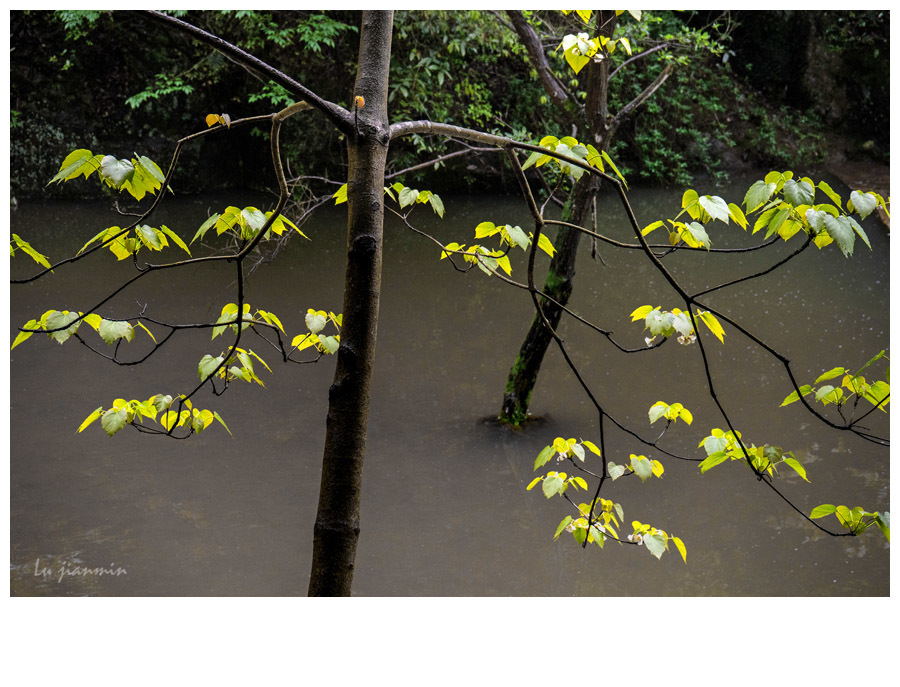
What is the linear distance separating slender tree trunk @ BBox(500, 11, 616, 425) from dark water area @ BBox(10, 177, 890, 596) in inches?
6.0

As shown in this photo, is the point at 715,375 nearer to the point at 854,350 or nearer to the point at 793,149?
the point at 854,350

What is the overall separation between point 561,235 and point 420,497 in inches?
39.6

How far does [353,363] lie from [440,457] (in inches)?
72.8

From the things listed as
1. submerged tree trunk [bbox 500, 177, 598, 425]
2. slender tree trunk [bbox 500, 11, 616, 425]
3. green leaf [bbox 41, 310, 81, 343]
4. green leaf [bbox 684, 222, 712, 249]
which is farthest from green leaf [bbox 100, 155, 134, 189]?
submerged tree trunk [bbox 500, 177, 598, 425]

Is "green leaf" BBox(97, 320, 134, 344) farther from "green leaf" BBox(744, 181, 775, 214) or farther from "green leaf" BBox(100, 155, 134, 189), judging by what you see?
"green leaf" BBox(744, 181, 775, 214)

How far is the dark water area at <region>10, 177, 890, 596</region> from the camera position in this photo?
2.03 metres

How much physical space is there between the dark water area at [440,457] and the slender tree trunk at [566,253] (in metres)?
0.15


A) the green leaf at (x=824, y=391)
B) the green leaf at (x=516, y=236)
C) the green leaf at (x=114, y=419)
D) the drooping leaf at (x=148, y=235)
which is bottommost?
the green leaf at (x=114, y=419)

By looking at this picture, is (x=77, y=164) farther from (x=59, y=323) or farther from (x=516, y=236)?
(x=516, y=236)

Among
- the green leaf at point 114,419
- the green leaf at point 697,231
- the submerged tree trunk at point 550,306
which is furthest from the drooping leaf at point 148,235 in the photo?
the submerged tree trunk at point 550,306

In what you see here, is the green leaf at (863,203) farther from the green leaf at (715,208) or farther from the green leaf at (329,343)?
the green leaf at (329,343)

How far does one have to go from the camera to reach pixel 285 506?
230 cm

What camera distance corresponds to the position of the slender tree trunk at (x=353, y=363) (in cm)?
77

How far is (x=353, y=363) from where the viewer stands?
30.7 inches
